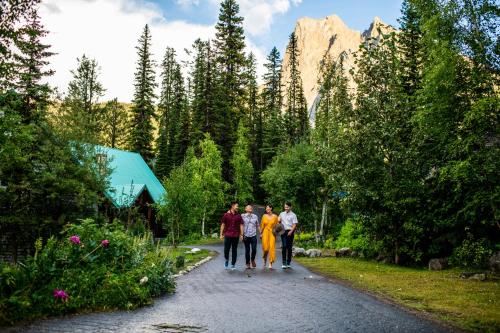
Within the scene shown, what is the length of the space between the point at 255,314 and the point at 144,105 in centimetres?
4799

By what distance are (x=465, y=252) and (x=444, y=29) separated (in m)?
8.72

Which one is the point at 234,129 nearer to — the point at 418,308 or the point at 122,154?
the point at 122,154

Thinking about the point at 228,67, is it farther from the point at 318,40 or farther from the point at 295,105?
the point at 318,40

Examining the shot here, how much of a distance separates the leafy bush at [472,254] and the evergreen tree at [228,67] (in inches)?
1474

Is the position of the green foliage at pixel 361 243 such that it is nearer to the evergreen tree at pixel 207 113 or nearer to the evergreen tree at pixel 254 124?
the evergreen tree at pixel 207 113

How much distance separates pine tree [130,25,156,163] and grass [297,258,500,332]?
37617mm

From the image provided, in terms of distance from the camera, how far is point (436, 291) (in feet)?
34.4

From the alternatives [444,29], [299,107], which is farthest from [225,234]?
[299,107]

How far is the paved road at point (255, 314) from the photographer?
6.70 meters

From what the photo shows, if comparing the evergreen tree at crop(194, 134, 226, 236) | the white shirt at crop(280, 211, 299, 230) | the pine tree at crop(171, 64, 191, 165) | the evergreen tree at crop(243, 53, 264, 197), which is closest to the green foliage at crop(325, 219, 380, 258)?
the white shirt at crop(280, 211, 299, 230)

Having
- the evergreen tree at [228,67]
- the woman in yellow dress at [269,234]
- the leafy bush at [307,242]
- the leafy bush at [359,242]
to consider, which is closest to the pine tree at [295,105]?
the evergreen tree at [228,67]

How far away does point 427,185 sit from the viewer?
57.6 ft

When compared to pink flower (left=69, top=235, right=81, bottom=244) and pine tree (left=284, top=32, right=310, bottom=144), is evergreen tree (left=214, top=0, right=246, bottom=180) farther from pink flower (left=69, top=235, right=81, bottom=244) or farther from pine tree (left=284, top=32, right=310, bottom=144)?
pink flower (left=69, top=235, right=81, bottom=244)

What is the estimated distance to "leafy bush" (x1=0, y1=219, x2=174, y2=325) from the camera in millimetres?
7344
